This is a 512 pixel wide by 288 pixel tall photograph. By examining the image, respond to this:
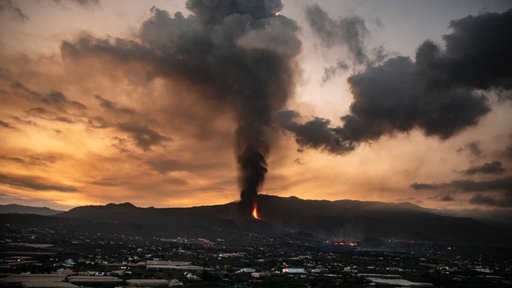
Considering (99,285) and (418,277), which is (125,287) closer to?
(99,285)

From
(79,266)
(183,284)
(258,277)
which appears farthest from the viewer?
(79,266)

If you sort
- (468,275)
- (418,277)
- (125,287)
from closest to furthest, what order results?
(125,287) → (418,277) → (468,275)

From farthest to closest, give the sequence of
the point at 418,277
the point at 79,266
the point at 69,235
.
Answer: the point at 69,235 < the point at 418,277 < the point at 79,266

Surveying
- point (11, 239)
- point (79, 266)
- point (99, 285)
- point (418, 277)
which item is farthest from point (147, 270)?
point (11, 239)

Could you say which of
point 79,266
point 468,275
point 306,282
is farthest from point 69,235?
point 468,275

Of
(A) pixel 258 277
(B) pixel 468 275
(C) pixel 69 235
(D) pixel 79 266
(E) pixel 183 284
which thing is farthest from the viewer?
(C) pixel 69 235

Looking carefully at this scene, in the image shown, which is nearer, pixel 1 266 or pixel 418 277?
pixel 1 266

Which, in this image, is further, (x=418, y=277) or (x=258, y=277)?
(x=418, y=277)

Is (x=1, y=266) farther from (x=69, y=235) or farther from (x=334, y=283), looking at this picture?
(x=69, y=235)
